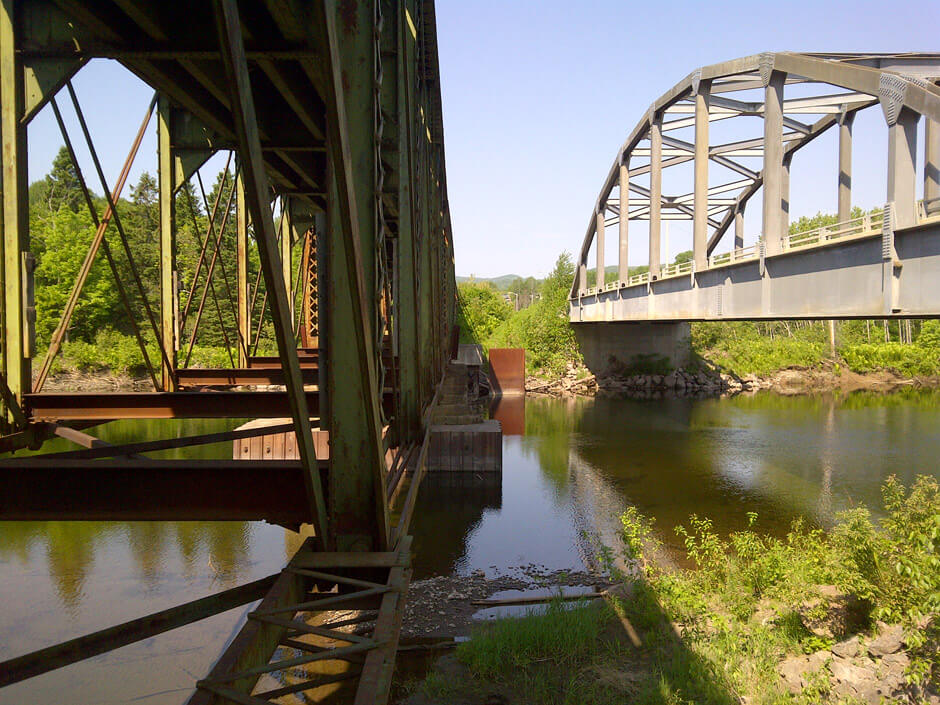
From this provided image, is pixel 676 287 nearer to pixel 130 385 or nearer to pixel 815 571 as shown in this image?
pixel 815 571

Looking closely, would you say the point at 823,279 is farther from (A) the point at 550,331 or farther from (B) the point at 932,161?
(A) the point at 550,331

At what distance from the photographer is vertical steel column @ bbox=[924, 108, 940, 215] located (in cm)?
1416

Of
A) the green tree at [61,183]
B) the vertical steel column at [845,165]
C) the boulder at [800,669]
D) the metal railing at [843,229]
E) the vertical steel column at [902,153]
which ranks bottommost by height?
the boulder at [800,669]

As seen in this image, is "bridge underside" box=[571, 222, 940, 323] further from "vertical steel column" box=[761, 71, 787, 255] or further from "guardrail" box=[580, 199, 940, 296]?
"vertical steel column" box=[761, 71, 787, 255]

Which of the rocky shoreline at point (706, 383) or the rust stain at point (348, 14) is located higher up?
the rust stain at point (348, 14)

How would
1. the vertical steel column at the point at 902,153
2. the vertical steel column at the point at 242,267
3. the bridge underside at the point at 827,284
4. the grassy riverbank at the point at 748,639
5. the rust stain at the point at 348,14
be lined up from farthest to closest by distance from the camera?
the vertical steel column at the point at 902,153, the bridge underside at the point at 827,284, the vertical steel column at the point at 242,267, the grassy riverbank at the point at 748,639, the rust stain at the point at 348,14

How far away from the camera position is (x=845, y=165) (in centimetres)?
Answer: 2247

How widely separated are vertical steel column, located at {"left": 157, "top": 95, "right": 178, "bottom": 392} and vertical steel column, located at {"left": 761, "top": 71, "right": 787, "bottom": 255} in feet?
46.5

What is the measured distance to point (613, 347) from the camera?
46750 mm

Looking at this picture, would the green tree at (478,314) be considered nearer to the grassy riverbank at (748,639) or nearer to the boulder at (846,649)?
the grassy riverbank at (748,639)

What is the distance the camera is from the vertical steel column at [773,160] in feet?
56.8

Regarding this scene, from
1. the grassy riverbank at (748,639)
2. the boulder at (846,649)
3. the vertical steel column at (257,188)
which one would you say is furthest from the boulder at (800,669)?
the vertical steel column at (257,188)

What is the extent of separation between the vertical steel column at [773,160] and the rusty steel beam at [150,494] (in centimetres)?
1594

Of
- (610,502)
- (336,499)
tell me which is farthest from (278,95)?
(610,502)
